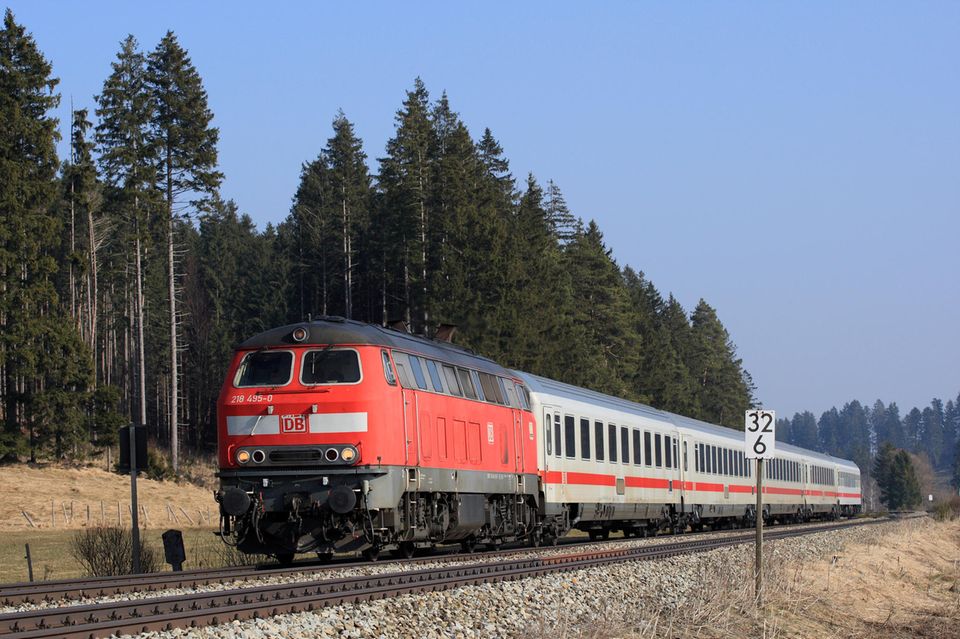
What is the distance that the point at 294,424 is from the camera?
1716cm

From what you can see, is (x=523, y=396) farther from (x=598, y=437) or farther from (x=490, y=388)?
(x=598, y=437)

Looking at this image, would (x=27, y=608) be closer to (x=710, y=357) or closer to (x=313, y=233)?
(x=313, y=233)

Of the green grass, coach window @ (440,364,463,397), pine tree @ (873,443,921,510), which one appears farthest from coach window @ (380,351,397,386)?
pine tree @ (873,443,921,510)

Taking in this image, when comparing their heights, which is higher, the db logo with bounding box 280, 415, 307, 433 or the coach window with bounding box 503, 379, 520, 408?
the coach window with bounding box 503, 379, 520, 408

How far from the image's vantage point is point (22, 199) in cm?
→ 4953

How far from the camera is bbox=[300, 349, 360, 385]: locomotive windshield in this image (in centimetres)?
1742

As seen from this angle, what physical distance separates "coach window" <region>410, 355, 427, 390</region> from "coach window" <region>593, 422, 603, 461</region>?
946cm

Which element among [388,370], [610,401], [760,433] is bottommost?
[760,433]

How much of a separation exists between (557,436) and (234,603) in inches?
529

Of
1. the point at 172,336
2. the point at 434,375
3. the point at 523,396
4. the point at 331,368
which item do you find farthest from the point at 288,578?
the point at 172,336

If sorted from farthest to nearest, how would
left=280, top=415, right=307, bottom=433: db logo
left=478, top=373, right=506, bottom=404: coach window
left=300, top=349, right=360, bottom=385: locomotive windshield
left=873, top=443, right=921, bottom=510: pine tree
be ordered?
left=873, top=443, right=921, bottom=510: pine tree < left=478, top=373, right=506, bottom=404: coach window < left=300, top=349, right=360, bottom=385: locomotive windshield < left=280, top=415, right=307, bottom=433: db logo

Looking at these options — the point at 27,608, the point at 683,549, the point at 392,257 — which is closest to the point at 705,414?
the point at 392,257

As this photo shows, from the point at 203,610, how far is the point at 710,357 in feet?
350

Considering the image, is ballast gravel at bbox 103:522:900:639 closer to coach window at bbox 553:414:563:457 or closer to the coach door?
the coach door
